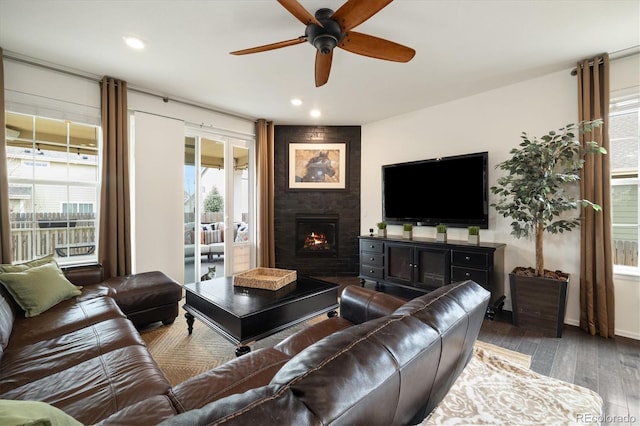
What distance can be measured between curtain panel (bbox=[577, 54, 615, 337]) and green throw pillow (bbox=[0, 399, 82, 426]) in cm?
361

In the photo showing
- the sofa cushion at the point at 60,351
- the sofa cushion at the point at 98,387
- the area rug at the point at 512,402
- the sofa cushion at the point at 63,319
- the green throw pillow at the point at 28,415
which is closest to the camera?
the green throw pillow at the point at 28,415

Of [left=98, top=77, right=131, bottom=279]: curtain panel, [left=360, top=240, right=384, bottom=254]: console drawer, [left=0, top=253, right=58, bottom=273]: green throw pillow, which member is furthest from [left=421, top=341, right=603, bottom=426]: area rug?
[left=98, top=77, right=131, bottom=279]: curtain panel

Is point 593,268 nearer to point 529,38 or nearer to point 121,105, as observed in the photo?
point 529,38

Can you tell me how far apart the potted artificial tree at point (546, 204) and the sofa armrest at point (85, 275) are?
4045mm

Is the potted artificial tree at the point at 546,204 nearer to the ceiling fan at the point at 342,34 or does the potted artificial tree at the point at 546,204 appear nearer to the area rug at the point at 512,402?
the ceiling fan at the point at 342,34

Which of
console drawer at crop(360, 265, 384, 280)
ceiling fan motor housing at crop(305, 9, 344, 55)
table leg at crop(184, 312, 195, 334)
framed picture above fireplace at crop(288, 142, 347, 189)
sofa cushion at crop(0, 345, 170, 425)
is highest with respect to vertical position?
ceiling fan motor housing at crop(305, 9, 344, 55)

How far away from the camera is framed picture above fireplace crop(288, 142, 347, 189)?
15.2 ft

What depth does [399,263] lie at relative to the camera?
366 cm

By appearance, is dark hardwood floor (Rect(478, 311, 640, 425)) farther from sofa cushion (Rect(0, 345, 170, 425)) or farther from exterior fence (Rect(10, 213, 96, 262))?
exterior fence (Rect(10, 213, 96, 262))

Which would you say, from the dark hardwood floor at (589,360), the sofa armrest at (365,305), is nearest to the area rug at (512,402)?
the sofa armrest at (365,305)

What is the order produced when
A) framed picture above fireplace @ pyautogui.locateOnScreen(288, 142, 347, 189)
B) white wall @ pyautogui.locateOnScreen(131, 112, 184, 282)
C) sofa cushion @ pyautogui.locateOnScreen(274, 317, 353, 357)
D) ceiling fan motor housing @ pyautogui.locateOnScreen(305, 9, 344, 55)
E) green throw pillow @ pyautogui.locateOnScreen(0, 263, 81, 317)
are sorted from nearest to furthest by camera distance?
sofa cushion @ pyautogui.locateOnScreen(274, 317, 353, 357) → ceiling fan motor housing @ pyautogui.locateOnScreen(305, 9, 344, 55) → green throw pillow @ pyautogui.locateOnScreen(0, 263, 81, 317) → white wall @ pyautogui.locateOnScreen(131, 112, 184, 282) → framed picture above fireplace @ pyautogui.locateOnScreen(288, 142, 347, 189)

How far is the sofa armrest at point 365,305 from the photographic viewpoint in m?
1.71

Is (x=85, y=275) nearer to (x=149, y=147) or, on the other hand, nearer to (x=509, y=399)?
(x=149, y=147)

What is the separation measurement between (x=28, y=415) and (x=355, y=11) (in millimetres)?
2081
